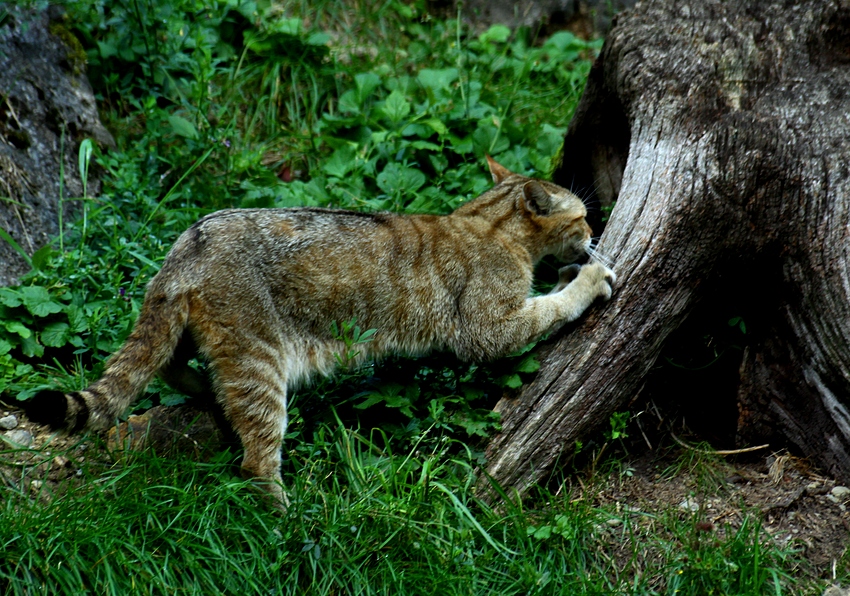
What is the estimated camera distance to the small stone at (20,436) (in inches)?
182

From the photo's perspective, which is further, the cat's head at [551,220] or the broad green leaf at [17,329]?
the cat's head at [551,220]

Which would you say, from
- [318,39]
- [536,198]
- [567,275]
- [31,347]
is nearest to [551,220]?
[536,198]

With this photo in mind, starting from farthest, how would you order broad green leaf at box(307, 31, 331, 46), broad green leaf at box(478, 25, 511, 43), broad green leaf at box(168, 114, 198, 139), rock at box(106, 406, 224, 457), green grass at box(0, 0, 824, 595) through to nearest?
broad green leaf at box(478, 25, 511, 43)
broad green leaf at box(307, 31, 331, 46)
broad green leaf at box(168, 114, 198, 139)
rock at box(106, 406, 224, 457)
green grass at box(0, 0, 824, 595)

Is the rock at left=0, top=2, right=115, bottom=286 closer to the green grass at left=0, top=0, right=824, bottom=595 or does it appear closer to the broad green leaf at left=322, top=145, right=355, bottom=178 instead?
the green grass at left=0, top=0, right=824, bottom=595

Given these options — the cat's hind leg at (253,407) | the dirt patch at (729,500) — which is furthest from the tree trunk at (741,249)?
the cat's hind leg at (253,407)

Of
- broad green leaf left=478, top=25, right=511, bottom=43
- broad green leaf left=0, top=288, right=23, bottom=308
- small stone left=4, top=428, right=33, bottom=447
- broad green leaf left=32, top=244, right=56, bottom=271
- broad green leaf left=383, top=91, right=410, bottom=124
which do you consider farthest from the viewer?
broad green leaf left=478, top=25, right=511, bottom=43

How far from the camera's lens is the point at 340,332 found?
461 centimetres

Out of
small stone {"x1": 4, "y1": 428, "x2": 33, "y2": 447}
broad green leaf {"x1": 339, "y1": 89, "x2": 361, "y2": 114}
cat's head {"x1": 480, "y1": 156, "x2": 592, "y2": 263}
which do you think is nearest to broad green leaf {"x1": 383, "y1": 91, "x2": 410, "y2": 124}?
broad green leaf {"x1": 339, "y1": 89, "x2": 361, "y2": 114}

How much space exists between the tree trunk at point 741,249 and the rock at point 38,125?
3516mm

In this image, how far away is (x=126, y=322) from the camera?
16.9 feet

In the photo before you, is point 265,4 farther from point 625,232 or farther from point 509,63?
point 625,232

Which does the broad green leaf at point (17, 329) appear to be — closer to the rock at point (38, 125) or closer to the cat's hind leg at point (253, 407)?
the rock at point (38, 125)

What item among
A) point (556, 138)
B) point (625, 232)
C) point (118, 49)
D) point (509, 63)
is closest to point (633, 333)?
point (625, 232)

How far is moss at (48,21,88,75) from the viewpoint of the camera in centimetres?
671
